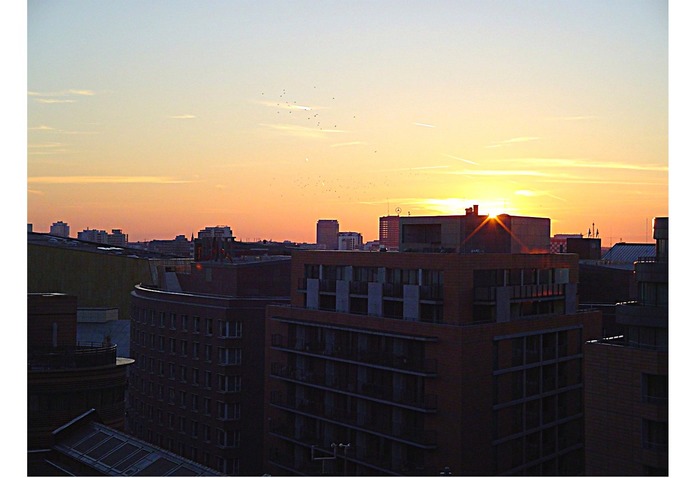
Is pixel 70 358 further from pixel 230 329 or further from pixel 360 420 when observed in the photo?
pixel 230 329

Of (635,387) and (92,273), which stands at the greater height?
(92,273)

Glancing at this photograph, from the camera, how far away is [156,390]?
47.2m

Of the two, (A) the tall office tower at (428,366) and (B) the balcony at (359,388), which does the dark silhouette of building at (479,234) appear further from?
(B) the balcony at (359,388)

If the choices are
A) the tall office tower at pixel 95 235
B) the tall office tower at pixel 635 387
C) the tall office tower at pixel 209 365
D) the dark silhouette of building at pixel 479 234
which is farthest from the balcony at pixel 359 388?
the tall office tower at pixel 95 235

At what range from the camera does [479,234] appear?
1423 inches

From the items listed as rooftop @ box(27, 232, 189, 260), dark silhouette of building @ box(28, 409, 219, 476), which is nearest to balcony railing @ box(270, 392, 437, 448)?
dark silhouette of building @ box(28, 409, 219, 476)

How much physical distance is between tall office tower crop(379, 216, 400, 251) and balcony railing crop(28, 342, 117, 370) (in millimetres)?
19729

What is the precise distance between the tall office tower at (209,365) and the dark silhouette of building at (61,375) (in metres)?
15.2

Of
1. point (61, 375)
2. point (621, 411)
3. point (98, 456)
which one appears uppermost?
point (61, 375)

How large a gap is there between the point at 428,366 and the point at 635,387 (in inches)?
419

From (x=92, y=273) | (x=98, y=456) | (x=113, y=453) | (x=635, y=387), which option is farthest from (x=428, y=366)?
(x=92, y=273)

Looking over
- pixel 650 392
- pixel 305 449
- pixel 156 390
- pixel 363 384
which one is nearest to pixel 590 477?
pixel 650 392

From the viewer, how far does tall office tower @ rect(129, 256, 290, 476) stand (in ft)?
140

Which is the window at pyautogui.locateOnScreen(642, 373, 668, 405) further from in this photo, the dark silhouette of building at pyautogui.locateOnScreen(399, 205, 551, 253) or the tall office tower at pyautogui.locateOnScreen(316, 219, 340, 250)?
the tall office tower at pyautogui.locateOnScreen(316, 219, 340, 250)
